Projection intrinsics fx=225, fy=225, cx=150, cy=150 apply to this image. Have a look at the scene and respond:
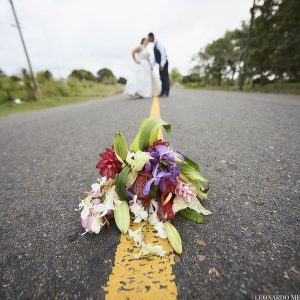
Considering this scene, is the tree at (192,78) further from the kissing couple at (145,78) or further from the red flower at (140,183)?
the red flower at (140,183)

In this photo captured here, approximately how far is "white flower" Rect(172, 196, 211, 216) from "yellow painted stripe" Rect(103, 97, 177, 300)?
7.4 inches

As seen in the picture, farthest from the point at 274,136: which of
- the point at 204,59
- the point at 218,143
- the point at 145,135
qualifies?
the point at 204,59

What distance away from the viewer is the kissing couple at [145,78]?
939 cm

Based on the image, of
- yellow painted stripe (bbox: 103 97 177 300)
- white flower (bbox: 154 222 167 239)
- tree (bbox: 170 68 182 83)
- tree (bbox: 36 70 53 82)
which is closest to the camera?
yellow painted stripe (bbox: 103 97 177 300)

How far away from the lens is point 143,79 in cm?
1005

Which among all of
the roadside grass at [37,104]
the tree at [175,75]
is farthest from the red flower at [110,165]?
the tree at [175,75]

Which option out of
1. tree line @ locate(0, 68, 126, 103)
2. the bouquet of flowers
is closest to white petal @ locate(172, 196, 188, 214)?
the bouquet of flowers

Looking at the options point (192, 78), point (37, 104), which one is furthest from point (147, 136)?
point (192, 78)

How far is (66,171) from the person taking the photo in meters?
2.10

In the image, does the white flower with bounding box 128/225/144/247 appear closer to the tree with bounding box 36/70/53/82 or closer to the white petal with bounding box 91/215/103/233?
the white petal with bounding box 91/215/103/233

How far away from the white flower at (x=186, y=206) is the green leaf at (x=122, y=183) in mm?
270

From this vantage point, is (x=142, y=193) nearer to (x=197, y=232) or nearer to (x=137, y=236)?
(x=137, y=236)

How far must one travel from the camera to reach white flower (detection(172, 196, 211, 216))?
1199mm

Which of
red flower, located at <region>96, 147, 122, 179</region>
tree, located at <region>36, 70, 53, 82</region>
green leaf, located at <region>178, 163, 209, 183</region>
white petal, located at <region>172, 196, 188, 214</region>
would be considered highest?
red flower, located at <region>96, 147, 122, 179</region>
